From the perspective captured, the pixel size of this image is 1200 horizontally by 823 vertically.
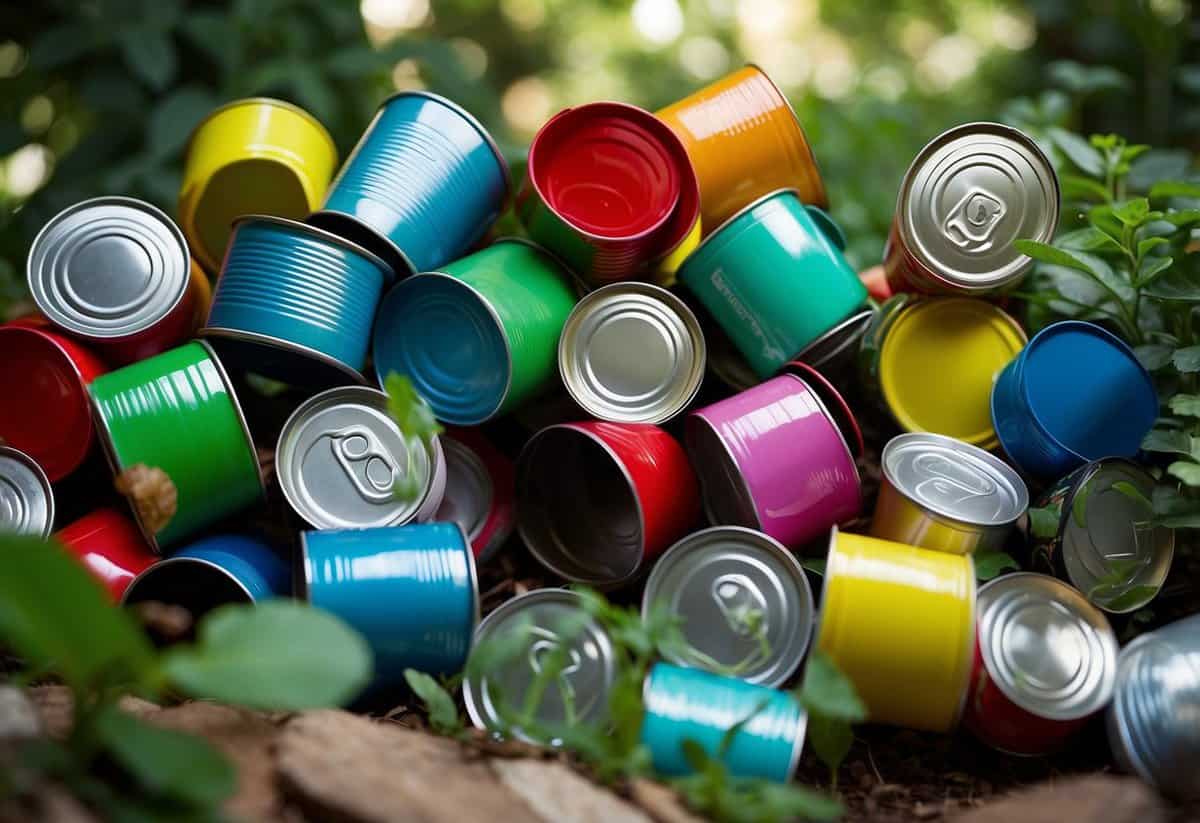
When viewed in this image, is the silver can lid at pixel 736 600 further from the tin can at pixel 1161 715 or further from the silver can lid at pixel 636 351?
the tin can at pixel 1161 715

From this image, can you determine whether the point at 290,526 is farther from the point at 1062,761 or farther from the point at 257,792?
the point at 1062,761

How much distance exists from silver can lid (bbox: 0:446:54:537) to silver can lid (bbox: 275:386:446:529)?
483 mm

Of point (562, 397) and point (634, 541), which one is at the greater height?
point (562, 397)

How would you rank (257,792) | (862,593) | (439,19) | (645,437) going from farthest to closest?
(439,19) < (645,437) < (862,593) < (257,792)

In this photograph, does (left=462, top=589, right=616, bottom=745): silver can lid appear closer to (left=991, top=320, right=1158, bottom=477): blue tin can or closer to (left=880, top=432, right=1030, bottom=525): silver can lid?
(left=880, top=432, right=1030, bottom=525): silver can lid

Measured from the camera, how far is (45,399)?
2314 mm

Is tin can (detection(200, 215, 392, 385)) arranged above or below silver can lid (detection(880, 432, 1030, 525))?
above

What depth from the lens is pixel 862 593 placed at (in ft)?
6.45

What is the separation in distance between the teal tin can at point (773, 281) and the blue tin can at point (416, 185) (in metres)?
0.54

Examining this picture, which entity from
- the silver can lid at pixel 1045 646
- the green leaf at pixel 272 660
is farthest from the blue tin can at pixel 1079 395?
the green leaf at pixel 272 660

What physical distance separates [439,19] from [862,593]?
21.1 ft

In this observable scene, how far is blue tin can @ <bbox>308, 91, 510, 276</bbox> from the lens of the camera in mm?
2373

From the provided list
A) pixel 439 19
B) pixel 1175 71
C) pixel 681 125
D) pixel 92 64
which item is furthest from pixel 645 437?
pixel 439 19

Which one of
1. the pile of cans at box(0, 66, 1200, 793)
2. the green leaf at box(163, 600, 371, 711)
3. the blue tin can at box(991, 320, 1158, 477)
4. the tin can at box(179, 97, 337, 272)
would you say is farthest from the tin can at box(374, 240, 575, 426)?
the blue tin can at box(991, 320, 1158, 477)
